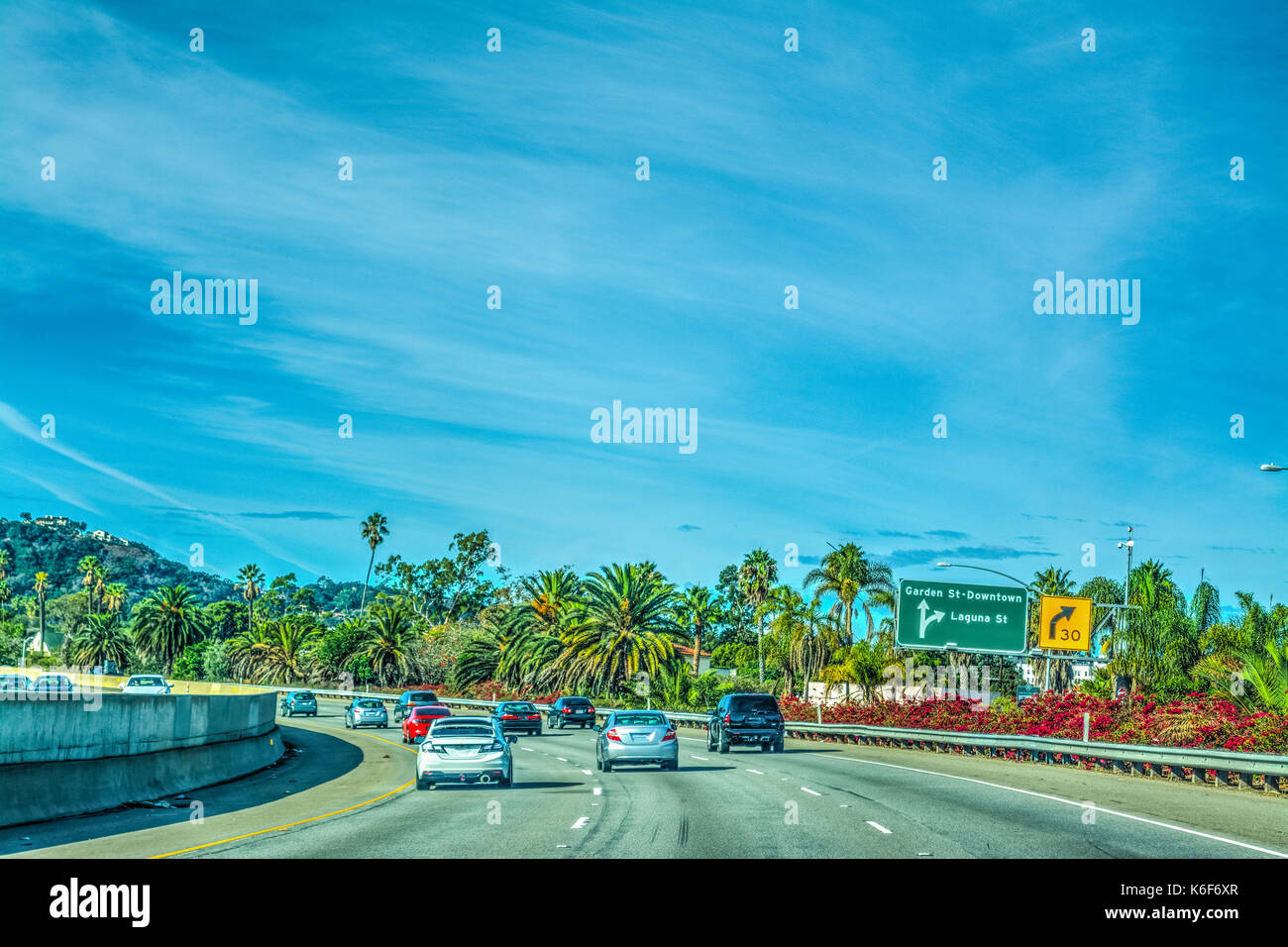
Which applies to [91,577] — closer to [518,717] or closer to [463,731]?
[518,717]

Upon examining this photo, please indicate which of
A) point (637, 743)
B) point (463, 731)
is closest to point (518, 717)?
point (637, 743)

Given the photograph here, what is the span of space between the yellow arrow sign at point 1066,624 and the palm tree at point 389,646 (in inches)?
2758

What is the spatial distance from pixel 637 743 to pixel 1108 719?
17279 mm

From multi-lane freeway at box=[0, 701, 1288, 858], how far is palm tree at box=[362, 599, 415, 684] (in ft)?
259

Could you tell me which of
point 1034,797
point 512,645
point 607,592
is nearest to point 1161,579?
point 607,592

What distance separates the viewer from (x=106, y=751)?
2034cm

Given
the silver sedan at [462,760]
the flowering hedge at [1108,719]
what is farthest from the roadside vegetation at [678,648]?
the silver sedan at [462,760]

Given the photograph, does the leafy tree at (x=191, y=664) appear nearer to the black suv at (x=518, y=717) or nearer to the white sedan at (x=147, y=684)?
the white sedan at (x=147, y=684)

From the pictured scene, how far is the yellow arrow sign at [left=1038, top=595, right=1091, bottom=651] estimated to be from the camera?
49781 mm

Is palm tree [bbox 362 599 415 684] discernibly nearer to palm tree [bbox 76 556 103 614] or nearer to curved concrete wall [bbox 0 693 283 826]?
curved concrete wall [bbox 0 693 283 826]
